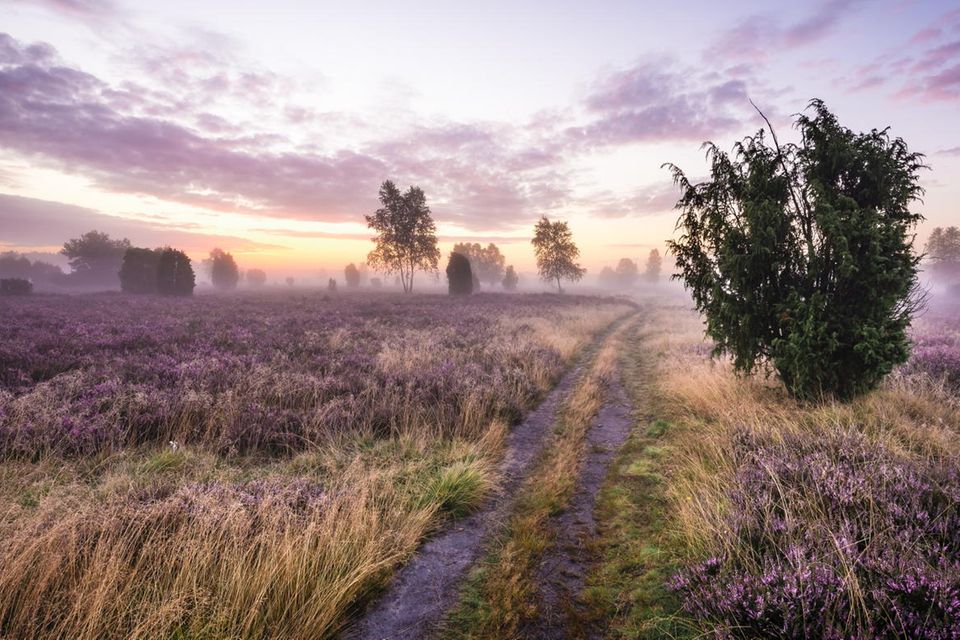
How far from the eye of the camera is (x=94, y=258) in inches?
2554

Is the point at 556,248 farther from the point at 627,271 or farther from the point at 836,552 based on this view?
the point at 627,271

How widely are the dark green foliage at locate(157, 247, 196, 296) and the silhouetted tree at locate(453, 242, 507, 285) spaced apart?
2487 inches

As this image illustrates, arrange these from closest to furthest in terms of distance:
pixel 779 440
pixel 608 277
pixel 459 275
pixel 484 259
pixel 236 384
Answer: pixel 779 440
pixel 236 384
pixel 459 275
pixel 484 259
pixel 608 277

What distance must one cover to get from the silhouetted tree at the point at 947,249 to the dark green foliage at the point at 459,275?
7552cm

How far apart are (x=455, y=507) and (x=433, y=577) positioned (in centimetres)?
117

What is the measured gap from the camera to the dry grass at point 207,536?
2.72m

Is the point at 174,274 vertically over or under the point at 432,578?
over

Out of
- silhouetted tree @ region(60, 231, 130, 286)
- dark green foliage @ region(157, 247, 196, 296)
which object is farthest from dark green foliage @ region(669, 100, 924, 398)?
silhouetted tree @ region(60, 231, 130, 286)

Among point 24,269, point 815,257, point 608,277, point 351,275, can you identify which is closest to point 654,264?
point 608,277

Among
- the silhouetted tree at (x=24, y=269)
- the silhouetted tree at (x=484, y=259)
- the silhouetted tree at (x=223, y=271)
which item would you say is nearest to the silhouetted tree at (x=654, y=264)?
the silhouetted tree at (x=484, y=259)

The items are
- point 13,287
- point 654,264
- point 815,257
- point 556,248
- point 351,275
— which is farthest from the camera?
point 654,264

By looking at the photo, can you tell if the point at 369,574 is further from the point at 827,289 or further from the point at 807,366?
the point at 827,289

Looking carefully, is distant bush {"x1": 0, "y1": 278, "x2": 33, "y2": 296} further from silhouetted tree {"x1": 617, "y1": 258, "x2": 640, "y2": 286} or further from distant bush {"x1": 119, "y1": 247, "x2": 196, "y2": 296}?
silhouetted tree {"x1": 617, "y1": 258, "x2": 640, "y2": 286}

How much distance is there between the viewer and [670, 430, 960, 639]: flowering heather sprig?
7.95 feet
